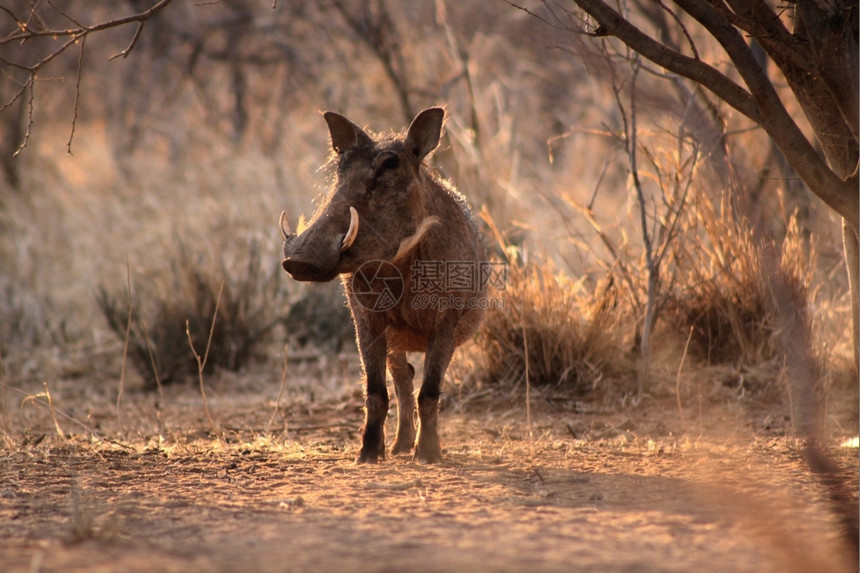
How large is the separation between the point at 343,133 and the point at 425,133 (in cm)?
34

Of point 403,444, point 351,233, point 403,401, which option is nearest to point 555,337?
point 403,401

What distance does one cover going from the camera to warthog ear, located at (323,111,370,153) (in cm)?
416

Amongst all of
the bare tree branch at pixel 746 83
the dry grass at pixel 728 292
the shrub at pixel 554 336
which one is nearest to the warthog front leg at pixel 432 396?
the bare tree branch at pixel 746 83

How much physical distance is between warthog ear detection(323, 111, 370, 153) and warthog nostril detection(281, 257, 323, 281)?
695 millimetres

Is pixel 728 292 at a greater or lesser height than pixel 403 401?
greater

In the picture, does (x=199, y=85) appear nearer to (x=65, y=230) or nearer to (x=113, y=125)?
(x=113, y=125)

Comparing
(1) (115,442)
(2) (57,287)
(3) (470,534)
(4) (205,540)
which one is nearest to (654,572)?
(3) (470,534)

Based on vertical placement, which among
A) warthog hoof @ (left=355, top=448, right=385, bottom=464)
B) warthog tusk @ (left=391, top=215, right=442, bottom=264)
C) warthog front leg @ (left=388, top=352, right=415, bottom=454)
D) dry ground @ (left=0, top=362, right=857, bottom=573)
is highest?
warthog tusk @ (left=391, top=215, right=442, bottom=264)

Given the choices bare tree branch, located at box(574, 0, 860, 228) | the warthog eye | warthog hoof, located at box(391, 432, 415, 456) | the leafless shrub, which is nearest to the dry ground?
warthog hoof, located at box(391, 432, 415, 456)

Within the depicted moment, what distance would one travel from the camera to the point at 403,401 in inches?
184

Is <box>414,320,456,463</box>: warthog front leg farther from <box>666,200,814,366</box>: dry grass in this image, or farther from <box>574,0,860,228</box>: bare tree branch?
<box>666,200,814,366</box>: dry grass

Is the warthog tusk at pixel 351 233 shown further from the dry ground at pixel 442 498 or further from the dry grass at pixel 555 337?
the dry grass at pixel 555 337

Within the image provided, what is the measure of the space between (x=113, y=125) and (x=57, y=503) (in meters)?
11.3

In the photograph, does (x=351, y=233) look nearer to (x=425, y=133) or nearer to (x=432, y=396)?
(x=425, y=133)
